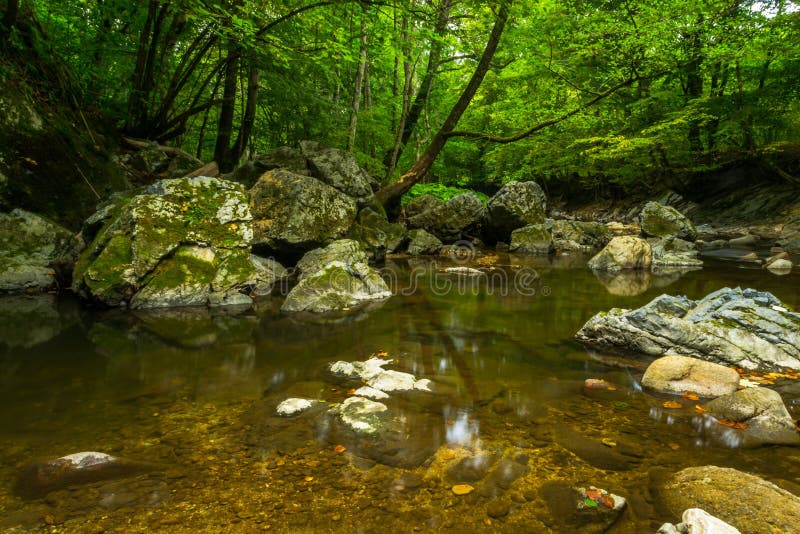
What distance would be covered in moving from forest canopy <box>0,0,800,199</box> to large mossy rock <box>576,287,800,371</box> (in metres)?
5.96

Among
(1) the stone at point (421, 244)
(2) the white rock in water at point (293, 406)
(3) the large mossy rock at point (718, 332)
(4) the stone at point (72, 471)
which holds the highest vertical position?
(1) the stone at point (421, 244)

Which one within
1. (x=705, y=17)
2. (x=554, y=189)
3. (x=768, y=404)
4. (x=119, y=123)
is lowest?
(x=768, y=404)

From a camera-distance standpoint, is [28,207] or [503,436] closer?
[503,436]

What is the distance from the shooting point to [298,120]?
1240cm

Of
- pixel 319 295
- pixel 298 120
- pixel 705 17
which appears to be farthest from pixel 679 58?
pixel 319 295

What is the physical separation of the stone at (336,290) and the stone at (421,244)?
5995 mm

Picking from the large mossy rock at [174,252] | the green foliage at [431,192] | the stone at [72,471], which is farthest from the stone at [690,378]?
the green foliage at [431,192]

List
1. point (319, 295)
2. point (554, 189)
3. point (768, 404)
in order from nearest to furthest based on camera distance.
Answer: point (768, 404), point (319, 295), point (554, 189)

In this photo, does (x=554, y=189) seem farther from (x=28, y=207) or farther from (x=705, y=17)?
(x=28, y=207)

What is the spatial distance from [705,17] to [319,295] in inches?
629

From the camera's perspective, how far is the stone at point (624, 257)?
435 inches

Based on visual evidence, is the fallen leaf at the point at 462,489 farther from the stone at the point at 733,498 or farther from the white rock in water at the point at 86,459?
the white rock in water at the point at 86,459

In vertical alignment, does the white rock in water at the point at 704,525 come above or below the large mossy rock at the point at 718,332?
below

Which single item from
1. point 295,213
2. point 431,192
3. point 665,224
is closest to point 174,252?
point 295,213
